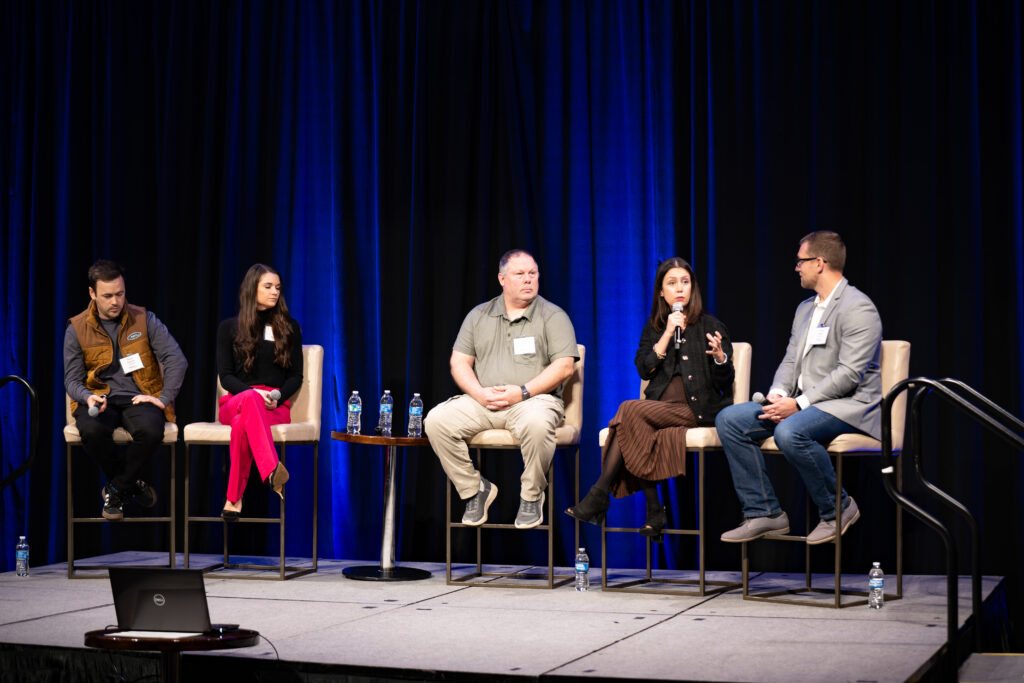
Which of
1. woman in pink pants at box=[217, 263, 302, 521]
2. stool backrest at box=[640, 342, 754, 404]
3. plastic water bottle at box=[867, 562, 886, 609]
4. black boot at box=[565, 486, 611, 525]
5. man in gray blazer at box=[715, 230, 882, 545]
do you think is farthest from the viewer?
woman in pink pants at box=[217, 263, 302, 521]

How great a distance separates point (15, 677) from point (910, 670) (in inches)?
99.0

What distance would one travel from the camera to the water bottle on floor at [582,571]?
458cm

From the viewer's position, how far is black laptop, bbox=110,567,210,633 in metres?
2.84

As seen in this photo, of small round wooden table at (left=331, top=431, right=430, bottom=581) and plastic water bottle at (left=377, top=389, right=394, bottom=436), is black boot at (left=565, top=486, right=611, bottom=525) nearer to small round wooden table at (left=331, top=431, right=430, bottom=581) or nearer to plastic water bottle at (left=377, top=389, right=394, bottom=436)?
small round wooden table at (left=331, top=431, right=430, bottom=581)

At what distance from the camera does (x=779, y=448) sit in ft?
14.1

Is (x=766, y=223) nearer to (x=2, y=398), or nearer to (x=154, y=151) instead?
(x=154, y=151)

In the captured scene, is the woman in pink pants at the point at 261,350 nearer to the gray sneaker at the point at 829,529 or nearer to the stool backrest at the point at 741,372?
the stool backrest at the point at 741,372

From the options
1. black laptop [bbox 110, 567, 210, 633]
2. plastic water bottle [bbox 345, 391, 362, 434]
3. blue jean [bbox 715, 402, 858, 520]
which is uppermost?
plastic water bottle [bbox 345, 391, 362, 434]

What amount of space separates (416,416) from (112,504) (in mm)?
1302

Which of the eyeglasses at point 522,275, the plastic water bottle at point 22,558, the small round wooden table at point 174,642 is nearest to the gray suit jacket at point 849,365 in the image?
the eyeglasses at point 522,275

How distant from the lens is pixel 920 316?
5074 millimetres

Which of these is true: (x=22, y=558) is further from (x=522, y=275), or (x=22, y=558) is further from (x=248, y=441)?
(x=522, y=275)

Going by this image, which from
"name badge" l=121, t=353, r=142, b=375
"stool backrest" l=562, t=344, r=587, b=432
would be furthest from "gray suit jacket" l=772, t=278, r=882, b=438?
"name badge" l=121, t=353, r=142, b=375

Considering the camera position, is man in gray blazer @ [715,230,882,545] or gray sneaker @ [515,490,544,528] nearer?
man in gray blazer @ [715,230,882,545]
